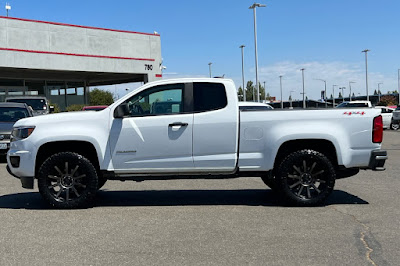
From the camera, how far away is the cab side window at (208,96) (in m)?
6.59

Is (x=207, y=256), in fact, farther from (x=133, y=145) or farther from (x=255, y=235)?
(x=133, y=145)

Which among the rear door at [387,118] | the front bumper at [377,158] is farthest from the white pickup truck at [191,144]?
the rear door at [387,118]

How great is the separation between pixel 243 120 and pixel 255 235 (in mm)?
1972

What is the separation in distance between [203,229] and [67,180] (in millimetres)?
2425

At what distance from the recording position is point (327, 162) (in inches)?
255

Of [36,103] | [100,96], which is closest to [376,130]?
[36,103]

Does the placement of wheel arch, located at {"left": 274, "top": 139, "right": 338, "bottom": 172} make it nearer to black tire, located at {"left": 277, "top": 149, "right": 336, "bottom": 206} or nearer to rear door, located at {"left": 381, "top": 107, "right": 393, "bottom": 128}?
black tire, located at {"left": 277, "top": 149, "right": 336, "bottom": 206}

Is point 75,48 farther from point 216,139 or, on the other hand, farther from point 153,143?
point 216,139

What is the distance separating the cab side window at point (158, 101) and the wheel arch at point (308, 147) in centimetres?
168

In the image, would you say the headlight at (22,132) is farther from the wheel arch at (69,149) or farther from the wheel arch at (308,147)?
the wheel arch at (308,147)

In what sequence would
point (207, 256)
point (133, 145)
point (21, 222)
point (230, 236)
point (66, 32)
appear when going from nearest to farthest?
1. point (207, 256)
2. point (230, 236)
3. point (21, 222)
4. point (133, 145)
5. point (66, 32)

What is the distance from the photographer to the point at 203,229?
5391mm

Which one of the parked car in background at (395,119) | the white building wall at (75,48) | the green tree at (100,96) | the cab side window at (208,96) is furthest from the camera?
the green tree at (100,96)

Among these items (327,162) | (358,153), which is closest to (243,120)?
(327,162)
